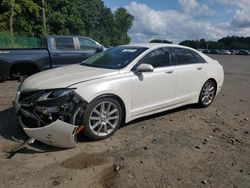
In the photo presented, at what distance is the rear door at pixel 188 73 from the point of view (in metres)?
6.02

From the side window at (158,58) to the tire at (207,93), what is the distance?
138 centimetres

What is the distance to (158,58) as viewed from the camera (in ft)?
18.7

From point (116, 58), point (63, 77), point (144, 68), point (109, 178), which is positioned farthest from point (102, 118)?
point (116, 58)

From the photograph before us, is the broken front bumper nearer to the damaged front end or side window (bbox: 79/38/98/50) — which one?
the damaged front end

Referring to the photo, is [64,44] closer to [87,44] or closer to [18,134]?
[87,44]

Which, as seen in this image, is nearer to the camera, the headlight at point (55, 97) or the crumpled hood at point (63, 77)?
the headlight at point (55, 97)

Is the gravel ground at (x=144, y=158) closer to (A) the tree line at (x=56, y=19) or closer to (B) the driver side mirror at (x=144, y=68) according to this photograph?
(B) the driver side mirror at (x=144, y=68)

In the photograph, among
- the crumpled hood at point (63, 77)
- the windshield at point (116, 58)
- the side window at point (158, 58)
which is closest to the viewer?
the crumpled hood at point (63, 77)

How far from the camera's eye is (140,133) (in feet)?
16.6

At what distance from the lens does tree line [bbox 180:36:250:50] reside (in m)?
104

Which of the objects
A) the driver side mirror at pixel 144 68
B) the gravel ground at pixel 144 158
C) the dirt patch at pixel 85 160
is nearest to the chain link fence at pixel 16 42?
the driver side mirror at pixel 144 68

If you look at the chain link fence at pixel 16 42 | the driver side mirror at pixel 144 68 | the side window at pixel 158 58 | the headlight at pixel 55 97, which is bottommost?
the chain link fence at pixel 16 42

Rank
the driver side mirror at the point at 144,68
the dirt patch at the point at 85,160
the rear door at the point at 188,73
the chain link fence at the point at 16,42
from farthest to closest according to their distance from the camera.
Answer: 1. the chain link fence at the point at 16,42
2. the rear door at the point at 188,73
3. the driver side mirror at the point at 144,68
4. the dirt patch at the point at 85,160

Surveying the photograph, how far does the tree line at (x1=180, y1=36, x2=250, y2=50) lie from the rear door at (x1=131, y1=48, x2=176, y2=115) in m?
99.8
